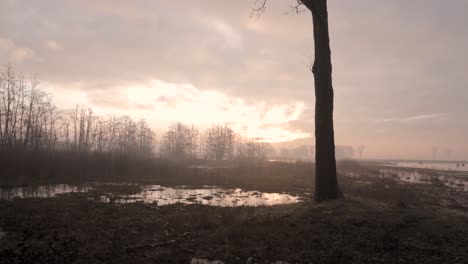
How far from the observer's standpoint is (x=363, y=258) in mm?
6359

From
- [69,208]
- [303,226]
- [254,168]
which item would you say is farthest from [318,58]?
[254,168]

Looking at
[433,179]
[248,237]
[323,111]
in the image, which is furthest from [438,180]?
[248,237]

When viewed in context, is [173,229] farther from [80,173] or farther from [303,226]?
[80,173]

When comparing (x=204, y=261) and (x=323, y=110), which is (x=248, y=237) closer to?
(x=204, y=261)

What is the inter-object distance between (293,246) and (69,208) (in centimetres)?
953

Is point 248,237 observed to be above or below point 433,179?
above

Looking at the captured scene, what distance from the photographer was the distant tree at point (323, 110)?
10742mm

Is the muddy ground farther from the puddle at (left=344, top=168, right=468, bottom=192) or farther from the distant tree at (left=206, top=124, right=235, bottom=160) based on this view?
the distant tree at (left=206, top=124, right=235, bottom=160)

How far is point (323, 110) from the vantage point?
10.8 m

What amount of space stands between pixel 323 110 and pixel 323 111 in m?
0.04

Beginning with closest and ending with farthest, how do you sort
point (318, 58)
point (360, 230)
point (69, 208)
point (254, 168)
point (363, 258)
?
point (363, 258) < point (360, 230) < point (318, 58) < point (69, 208) < point (254, 168)

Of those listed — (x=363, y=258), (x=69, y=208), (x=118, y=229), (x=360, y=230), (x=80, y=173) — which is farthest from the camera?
(x=80, y=173)

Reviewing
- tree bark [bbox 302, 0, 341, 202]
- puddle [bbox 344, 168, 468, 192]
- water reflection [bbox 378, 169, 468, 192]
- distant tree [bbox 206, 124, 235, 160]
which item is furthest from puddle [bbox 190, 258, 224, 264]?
distant tree [bbox 206, 124, 235, 160]

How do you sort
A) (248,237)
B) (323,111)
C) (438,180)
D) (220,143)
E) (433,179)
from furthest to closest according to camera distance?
(220,143) → (433,179) → (438,180) → (323,111) → (248,237)
